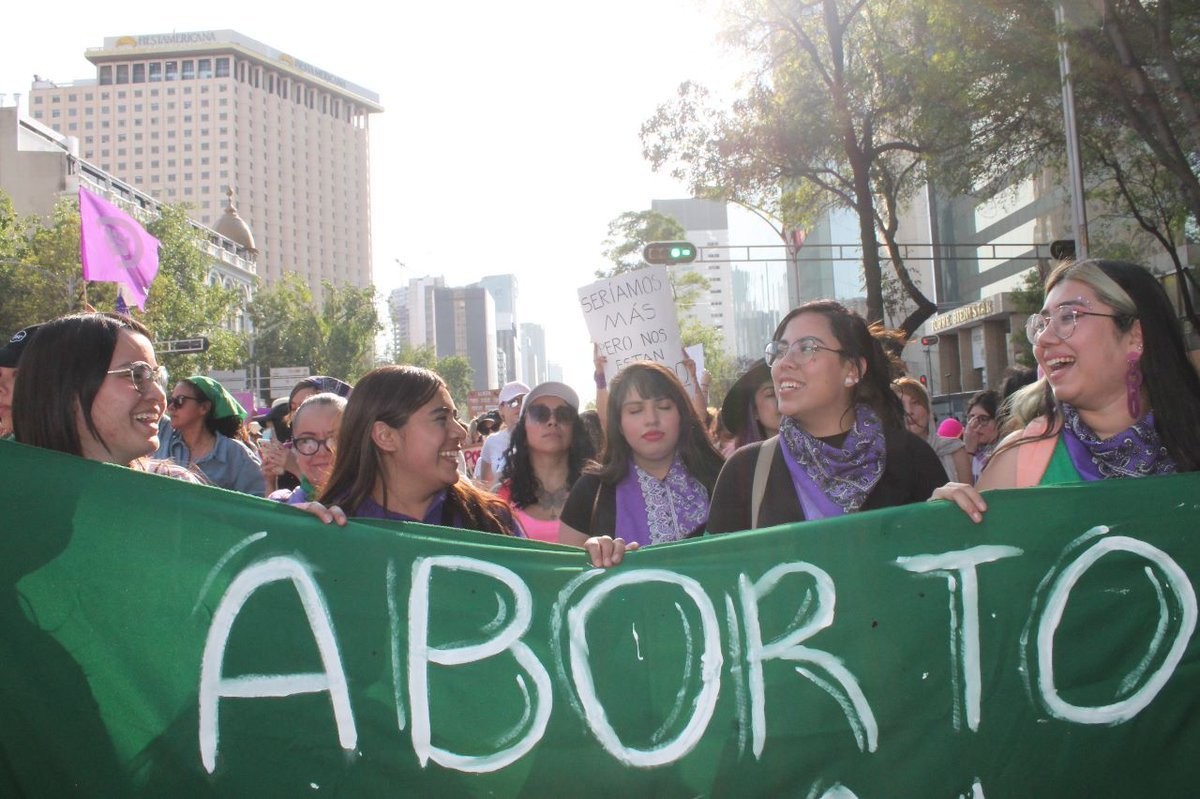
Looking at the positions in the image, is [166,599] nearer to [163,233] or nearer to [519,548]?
[519,548]


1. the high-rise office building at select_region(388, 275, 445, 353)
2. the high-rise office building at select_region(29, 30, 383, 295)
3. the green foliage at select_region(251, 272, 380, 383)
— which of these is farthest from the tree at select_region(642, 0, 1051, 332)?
the high-rise office building at select_region(388, 275, 445, 353)

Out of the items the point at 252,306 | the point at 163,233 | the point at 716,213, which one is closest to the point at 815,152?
the point at 163,233

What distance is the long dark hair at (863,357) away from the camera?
3.11m

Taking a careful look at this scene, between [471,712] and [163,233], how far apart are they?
4643 cm

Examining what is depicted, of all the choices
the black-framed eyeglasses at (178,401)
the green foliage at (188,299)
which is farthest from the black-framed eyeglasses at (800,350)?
the green foliage at (188,299)

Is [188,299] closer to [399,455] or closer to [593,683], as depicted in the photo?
[399,455]

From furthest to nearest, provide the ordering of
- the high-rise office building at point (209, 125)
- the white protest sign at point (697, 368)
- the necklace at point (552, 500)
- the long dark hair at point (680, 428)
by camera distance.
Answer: the high-rise office building at point (209, 125)
the white protest sign at point (697, 368)
the necklace at point (552, 500)
the long dark hair at point (680, 428)

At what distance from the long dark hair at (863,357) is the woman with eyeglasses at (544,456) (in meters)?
1.70

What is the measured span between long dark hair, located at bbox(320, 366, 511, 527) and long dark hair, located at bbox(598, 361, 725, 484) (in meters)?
0.82

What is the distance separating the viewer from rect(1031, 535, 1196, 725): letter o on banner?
254 cm

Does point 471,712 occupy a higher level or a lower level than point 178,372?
lower

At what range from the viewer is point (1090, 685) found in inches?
101

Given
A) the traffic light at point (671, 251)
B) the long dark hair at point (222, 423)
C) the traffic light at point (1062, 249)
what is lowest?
the long dark hair at point (222, 423)

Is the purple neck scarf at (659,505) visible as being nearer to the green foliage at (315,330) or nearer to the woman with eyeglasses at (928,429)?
the woman with eyeglasses at (928,429)
